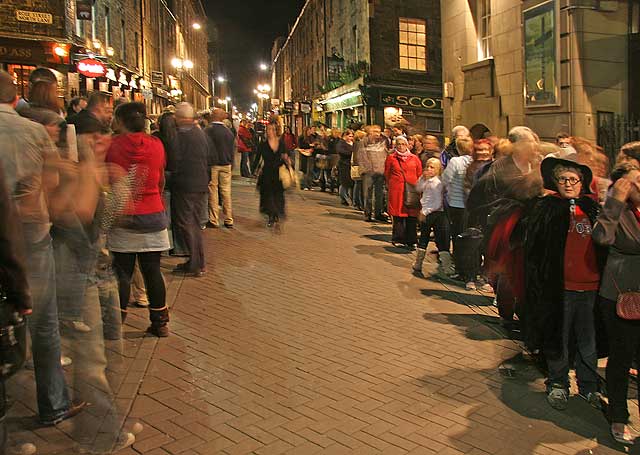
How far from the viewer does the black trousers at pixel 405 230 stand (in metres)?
10.9

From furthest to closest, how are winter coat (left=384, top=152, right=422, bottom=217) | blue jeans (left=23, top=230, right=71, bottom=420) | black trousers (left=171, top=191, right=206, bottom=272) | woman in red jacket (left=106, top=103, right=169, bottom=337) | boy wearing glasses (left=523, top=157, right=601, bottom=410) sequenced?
winter coat (left=384, top=152, right=422, bottom=217) → black trousers (left=171, top=191, right=206, bottom=272) → woman in red jacket (left=106, top=103, right=169, bottom=337) → boy wearing glasses (left=523, top=157, right=601, bottom=410) → blue jeans (left=23, top=230, right=71, bottom=420)

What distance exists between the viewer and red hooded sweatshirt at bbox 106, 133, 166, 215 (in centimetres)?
575

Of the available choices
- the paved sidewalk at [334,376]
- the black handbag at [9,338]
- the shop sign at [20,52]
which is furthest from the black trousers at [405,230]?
the shop sign at [20,52]

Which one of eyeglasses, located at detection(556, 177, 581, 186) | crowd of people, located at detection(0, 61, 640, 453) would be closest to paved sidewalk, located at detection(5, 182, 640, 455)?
crowd of people, located at detection(0, 61, 640, 453)

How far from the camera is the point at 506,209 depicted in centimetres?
570

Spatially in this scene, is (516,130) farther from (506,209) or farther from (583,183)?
(583,183)

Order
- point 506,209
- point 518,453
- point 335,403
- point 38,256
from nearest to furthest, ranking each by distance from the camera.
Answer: point 38,256 < point 518,453 < point 335,403 < point 506,209

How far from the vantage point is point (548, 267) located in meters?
4.89

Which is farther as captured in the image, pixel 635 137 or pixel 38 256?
pixel 635 137

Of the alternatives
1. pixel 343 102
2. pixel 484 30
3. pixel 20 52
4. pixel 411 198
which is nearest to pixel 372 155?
pixel 411 198

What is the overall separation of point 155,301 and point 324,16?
3245cm

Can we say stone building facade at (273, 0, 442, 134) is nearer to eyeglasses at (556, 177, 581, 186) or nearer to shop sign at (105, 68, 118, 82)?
shop sign at (105, 68, 118, 82)

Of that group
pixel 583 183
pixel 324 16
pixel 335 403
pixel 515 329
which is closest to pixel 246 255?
pixel 515 329

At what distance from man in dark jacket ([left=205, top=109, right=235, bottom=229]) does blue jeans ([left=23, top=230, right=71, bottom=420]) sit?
6.79m
